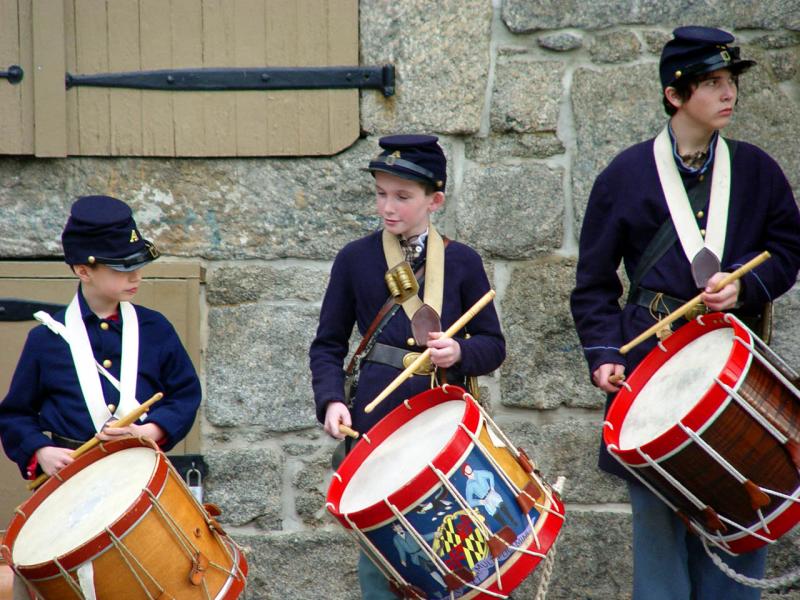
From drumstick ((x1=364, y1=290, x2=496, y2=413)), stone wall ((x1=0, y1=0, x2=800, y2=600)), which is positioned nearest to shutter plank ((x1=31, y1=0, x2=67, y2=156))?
stone wall ((x1=0, y1=0, x2=800, y2=600))

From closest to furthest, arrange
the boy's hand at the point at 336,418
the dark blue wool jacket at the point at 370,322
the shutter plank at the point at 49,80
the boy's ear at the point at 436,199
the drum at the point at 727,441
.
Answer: the drum at the point at 727,441 < the boy's hand at the point at 336,418 < the dark blue wool jacket at the point at 370,322 < the boy's ear at the point at 436,199 < the shutter plank at the point at 49,80

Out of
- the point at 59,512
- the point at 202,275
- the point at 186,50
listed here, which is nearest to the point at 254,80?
the point at 186,50

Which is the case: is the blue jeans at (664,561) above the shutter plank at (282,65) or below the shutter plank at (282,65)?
below

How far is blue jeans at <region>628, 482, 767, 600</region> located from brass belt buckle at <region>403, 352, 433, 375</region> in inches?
27.4

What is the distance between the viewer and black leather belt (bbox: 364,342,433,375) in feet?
13.1

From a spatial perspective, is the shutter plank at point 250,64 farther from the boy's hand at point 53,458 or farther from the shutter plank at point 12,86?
the boy's hand at point 53,458

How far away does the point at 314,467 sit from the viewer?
490cm

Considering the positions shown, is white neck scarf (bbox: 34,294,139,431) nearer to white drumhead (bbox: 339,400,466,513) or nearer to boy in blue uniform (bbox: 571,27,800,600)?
white drumhead (bbox: 339,400,466,513)

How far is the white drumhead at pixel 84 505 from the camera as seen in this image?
11.7ft

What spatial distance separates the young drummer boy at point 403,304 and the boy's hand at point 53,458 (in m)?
0.74

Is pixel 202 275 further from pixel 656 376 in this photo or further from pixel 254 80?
pixel 656 376

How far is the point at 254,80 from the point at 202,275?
717 millimetres

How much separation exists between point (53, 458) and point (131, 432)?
9.1 inches

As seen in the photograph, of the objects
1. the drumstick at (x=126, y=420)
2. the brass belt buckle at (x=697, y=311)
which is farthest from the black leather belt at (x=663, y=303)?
the drumstick at (x=126, y=420)
